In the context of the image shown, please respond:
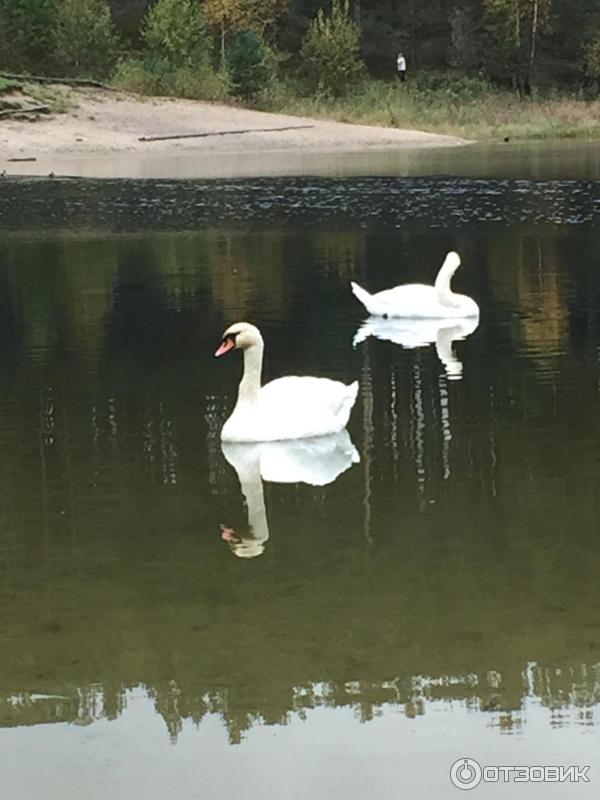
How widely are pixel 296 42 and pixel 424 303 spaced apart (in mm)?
58431

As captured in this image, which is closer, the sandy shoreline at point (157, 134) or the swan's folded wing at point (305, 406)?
the swan's folded wing at point (305, 406)

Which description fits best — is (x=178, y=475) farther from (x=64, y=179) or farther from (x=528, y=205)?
(x=64, y=179)

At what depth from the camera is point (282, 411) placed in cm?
977

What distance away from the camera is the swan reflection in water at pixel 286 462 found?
8.71 metres

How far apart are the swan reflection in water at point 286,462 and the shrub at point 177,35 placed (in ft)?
161

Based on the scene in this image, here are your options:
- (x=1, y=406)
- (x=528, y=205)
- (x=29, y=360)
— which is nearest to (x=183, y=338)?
(x=29, y=360)

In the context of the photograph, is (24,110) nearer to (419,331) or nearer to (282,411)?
(419,331)

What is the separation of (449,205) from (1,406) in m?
17.8

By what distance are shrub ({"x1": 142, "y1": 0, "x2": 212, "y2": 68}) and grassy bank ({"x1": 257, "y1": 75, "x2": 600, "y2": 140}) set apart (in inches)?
140

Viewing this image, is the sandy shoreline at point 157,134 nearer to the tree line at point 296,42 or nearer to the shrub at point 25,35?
the tree line at point 296,42

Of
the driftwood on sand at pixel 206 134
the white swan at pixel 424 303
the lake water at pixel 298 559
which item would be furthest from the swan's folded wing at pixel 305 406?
the driftwood on sand at pixel 206 134

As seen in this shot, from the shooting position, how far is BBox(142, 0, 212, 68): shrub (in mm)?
57781

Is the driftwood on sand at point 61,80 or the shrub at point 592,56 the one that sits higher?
the shrub at point 592,56

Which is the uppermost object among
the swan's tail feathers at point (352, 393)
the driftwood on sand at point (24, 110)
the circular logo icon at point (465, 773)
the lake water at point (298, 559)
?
the driftwood on sand at point (24, 110)
